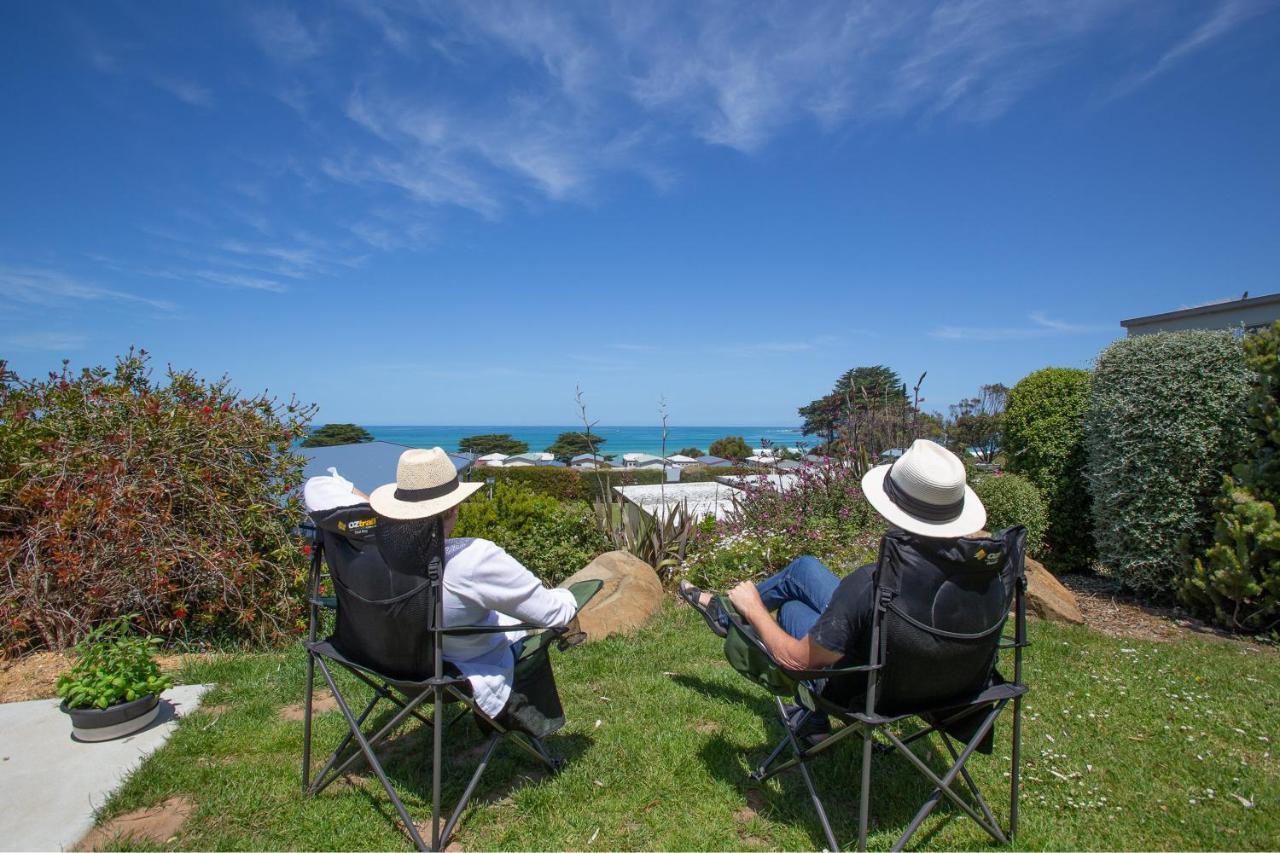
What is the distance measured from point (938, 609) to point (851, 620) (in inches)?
11.7

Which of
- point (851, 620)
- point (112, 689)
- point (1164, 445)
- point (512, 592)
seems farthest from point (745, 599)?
point (1164, 445)

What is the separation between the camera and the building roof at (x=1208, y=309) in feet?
41.2

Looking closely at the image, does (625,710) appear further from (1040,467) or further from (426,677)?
(1040,467)

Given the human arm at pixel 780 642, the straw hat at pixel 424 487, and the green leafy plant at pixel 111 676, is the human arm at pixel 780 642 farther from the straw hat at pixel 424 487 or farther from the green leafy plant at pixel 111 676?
the green leafy plant at pixel 111 676

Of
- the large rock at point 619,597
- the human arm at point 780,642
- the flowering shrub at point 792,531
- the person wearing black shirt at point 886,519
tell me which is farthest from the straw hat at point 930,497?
the flowering shrub at point 792,531

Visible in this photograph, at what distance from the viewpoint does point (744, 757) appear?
3246mm

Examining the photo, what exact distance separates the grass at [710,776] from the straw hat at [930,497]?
4.00 feet

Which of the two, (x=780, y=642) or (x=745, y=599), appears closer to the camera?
(x=780, y=642)

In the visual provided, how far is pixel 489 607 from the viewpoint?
263 centimetres

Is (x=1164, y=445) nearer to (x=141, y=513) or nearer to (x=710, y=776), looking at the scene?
(x=710, y=776)

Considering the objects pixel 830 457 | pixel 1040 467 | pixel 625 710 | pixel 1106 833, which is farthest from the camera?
pixel 830 457

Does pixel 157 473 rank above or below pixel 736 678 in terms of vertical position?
above

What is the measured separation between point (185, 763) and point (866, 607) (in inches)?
118

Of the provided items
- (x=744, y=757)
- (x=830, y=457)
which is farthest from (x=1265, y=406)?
(x=744, y=757)
